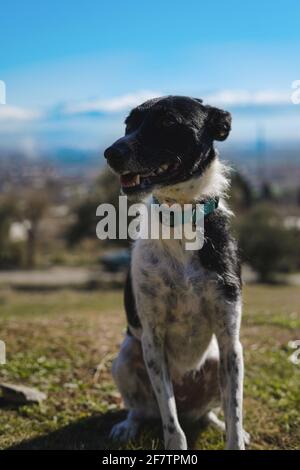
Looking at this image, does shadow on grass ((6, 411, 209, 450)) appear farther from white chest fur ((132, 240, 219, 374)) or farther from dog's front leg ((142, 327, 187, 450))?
white chest fur ((132, 240, 219, 374))

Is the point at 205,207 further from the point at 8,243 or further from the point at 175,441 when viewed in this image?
the point at 8,243

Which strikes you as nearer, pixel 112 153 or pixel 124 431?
pixel 112 153

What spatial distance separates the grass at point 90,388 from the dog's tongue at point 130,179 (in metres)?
1.97

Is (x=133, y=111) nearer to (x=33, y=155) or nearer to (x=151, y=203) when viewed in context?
(x=151, y=203)

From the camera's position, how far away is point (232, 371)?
409 cm

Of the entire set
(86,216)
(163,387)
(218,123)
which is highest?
(218,123)

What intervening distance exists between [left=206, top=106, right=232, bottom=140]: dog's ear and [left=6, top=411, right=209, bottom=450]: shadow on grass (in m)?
2.31

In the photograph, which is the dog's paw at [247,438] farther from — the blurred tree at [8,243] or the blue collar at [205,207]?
the blurred tree at [8,243]

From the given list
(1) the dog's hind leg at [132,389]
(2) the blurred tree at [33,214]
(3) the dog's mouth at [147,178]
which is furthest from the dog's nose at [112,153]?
(2) the blurred tree at [33,214]

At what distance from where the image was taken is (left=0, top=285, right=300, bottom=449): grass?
467cm

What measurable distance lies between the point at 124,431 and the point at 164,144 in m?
2.26

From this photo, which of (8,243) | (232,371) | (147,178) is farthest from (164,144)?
(8,243)

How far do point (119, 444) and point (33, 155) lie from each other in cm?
9454

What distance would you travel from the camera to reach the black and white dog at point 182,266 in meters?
3.92
